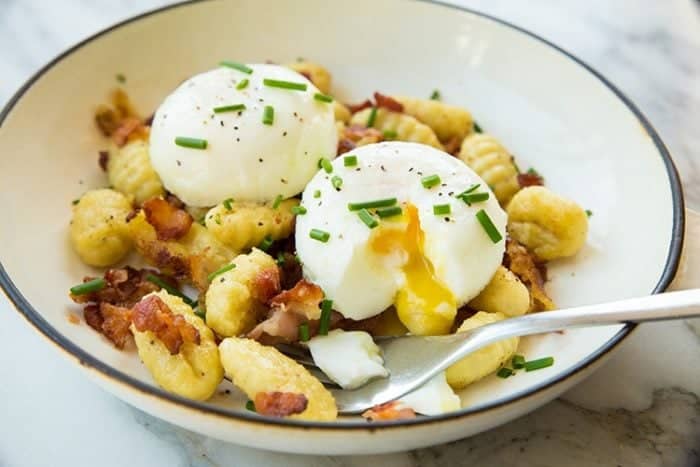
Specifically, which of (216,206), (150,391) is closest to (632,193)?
(216,206)

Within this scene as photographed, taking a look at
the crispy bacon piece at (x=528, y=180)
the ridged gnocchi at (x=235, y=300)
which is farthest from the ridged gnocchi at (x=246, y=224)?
the crispy bacon piece at (x=528, y=180)

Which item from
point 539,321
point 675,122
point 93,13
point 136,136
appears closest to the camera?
point 539,321

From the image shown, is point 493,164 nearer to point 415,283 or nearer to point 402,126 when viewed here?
point 402,126

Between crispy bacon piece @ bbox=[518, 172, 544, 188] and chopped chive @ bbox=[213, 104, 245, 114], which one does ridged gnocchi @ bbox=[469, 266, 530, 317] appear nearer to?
crispy bacon piece @ bbox=[518, 172, 544, 188]

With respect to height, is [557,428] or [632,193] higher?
[632,193]

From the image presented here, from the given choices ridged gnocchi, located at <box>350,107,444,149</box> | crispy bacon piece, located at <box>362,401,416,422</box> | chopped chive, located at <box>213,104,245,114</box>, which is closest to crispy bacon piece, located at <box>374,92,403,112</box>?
ridged gnocchi, located at <box>350,107,444,149</box>

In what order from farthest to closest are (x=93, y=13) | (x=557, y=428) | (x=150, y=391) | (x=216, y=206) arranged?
(x=93, y=13)
(x=216, y=206)
(x=557, y=428)
(x=150, y=391)

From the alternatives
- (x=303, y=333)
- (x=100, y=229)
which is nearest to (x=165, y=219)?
(x=100, y=229)

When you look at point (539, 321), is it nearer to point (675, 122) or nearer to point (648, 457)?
point (648, 457)

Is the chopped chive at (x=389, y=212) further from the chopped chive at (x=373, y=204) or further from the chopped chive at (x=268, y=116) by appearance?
the chopped chive at (x=268, y=116)
